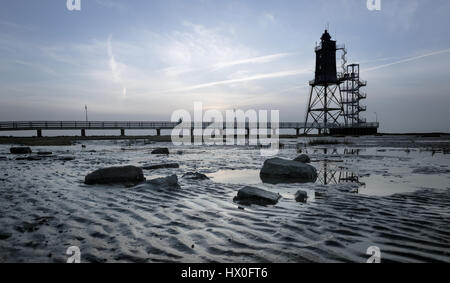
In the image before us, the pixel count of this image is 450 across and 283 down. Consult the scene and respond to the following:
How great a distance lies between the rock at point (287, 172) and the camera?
8258 millimetres

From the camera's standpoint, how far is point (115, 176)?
7.92m

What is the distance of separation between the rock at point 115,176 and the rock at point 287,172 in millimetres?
3934

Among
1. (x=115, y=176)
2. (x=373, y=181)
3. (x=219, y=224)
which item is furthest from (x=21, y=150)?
(x=373, y=181)

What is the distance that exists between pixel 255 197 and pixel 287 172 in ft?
11.3

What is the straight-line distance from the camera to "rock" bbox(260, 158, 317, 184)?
8258mm

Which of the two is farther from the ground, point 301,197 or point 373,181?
point 301,197

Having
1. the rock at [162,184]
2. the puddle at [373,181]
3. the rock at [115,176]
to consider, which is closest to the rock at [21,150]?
the rock at [115,176]

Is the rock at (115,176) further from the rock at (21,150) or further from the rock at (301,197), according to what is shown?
the rock at (21,150)

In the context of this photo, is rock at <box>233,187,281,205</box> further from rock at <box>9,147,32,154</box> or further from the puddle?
rock at <box>9,147,32,154</box>

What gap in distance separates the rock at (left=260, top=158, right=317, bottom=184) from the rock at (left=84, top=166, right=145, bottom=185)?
3934 millimetres

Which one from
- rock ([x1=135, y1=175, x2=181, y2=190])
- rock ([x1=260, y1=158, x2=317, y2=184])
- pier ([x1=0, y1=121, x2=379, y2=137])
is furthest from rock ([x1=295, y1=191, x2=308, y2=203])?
pier ([x1=0, y1=121, x2=379, y2=137])

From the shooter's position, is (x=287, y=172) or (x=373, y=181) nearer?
(x=373, y=181)

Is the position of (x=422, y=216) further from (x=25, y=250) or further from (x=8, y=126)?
(x=8, y=126)

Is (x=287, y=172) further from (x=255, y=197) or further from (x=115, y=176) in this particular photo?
(x=115, y=176)
